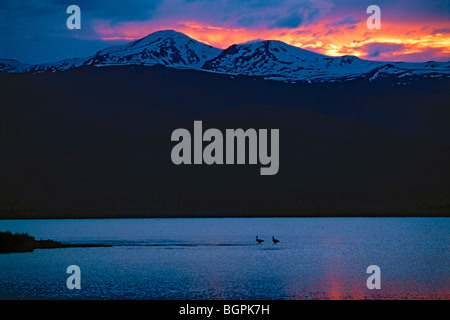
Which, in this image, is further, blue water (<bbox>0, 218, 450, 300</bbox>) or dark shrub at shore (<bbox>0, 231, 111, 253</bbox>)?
dark shrub at shore (<bbox>0, 231, 111, 253</bbox>)

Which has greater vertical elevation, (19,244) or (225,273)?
(19,244)

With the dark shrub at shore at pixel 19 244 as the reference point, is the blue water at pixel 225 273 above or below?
below

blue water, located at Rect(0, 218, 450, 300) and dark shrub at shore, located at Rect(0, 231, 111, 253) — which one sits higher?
dark shrub at shore, located at Rect(0, 231, 111, 253)

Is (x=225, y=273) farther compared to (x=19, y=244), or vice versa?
(x=19, y=244)

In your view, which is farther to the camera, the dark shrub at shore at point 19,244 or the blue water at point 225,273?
the dark shrub at shore at point 19,244

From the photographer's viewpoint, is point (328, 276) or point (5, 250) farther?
point (5, 250)

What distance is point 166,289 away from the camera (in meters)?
41.8
